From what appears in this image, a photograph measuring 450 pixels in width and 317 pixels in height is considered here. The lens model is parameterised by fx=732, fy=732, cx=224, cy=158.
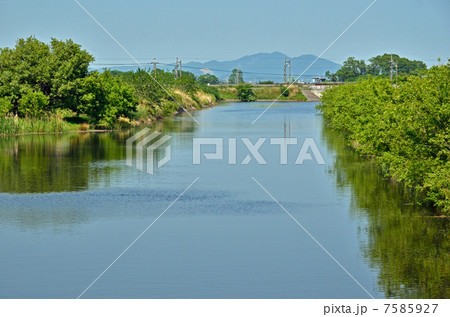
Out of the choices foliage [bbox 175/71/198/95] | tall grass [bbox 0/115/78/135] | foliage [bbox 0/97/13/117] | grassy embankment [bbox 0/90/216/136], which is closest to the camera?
foliage [bbox 0/97/13/117]

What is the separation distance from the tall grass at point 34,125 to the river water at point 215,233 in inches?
795

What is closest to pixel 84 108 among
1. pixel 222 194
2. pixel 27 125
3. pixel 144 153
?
pixel 27 125

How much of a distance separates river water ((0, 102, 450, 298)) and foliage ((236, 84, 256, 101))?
13500 centimetres

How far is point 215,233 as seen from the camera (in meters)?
22.5

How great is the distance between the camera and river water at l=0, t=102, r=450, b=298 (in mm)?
16797

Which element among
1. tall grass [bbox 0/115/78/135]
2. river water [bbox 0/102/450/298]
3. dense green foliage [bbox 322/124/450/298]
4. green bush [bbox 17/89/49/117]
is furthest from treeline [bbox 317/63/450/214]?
green bush [bbox 17/89/49/117]

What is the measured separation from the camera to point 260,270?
1809cm

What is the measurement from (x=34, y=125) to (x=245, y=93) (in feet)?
378

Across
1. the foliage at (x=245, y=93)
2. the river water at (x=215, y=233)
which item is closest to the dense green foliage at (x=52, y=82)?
Result: the river water at (x=215, y=233)

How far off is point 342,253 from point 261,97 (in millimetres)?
162321

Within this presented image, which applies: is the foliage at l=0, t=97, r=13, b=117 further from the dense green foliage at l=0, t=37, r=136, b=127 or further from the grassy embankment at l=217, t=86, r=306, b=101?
the grassy embankment at l=217, t=86, r=306, b=101

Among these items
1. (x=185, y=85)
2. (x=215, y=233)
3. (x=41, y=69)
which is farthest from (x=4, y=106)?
(x=185, y=85)

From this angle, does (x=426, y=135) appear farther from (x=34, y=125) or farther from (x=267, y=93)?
(x=267, y=93)

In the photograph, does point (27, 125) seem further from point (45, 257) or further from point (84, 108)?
point (45, 257)
